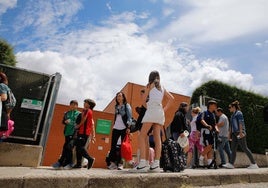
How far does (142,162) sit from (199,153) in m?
3.92

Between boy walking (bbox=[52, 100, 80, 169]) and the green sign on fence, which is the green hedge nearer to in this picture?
the green sign on fence

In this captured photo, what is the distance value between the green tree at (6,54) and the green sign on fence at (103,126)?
14.2 ft

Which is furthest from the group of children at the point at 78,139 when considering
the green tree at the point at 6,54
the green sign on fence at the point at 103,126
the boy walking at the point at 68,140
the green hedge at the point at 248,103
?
the green hedge at the point at 248,103

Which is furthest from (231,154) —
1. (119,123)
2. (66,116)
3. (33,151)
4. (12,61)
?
(12,61)

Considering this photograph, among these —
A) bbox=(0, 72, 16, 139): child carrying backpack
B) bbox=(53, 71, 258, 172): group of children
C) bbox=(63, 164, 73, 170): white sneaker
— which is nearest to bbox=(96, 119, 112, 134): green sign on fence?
bbox=(53, 71, 258, 172): group of children

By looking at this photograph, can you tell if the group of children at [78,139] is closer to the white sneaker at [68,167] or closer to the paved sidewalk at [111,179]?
the white sneaker at [68,167]

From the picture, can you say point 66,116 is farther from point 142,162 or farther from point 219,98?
point 219,98

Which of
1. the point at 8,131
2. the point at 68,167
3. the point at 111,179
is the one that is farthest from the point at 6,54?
the point at 111,179

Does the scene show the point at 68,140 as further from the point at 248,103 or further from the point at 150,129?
the point at 248,103

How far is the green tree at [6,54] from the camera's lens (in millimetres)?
11086

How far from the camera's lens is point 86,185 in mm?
3453

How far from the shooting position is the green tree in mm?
11086

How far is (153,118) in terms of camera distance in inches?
190

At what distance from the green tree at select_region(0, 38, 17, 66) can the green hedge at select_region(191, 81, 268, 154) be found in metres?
8.37
